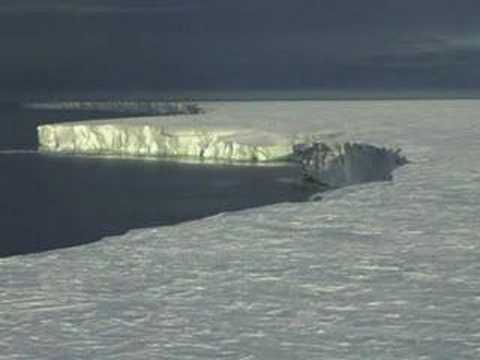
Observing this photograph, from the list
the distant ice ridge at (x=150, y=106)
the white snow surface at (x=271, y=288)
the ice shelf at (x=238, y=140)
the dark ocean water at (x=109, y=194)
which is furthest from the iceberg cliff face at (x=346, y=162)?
the distant ice ridge at (x=150, y=106)

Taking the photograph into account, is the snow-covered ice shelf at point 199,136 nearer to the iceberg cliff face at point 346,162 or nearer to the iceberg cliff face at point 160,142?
the iceberg cliff face at point 160,142

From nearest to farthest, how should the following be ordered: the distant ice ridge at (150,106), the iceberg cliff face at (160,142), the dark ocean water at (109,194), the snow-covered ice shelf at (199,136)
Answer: the dark ocean water at (109,194) → the snow-covered ice shelf at (199,136) → the iceberg cliff face at (160,142) → the distant ice ridge at (150,106)

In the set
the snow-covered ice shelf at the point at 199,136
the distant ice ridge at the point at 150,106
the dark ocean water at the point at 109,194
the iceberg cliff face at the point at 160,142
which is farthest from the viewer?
the distant ice ridge at the point at 150,106

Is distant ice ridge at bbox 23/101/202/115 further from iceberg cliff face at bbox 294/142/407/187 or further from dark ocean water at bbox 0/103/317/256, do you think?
iceberg cliff face at bbox 294/142/407/187

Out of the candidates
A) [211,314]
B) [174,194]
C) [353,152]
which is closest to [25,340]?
[211,314]

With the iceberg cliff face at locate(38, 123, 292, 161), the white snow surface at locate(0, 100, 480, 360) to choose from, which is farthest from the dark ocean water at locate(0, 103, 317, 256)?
the white snow surface at locate(0, 100, 480, 360)

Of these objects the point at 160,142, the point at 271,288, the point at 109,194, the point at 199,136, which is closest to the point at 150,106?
the point at 160,142
